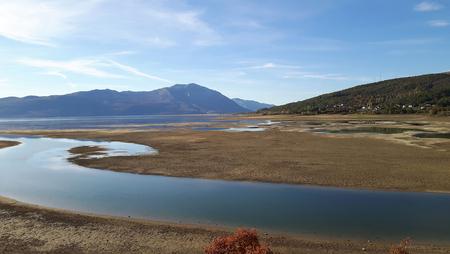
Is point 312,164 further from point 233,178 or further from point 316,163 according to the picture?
point 233,178

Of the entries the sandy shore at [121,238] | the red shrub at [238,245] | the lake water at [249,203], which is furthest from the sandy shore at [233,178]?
the red shrub at [238,245]

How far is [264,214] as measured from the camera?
2050 centimetres

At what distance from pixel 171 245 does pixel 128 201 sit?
8486mm

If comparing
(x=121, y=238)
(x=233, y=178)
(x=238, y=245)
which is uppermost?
(x=238, y=245)

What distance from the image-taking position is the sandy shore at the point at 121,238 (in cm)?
1573

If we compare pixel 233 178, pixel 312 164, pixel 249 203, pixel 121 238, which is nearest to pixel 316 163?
pixel 312 164

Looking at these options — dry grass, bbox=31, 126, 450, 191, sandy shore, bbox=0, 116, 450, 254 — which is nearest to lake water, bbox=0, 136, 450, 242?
sandy shore, bbox=0, 116, 450, 254

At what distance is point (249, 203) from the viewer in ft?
74.7

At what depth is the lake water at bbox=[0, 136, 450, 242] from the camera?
18.3m

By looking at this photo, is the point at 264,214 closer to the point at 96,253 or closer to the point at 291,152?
the point at 96,253

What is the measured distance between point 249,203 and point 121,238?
26.2 ft

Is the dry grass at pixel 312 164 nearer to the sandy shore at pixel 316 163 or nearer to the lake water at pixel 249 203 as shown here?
the sandy shore at pixel 316 163

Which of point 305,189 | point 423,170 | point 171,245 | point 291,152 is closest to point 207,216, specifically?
point 171,245

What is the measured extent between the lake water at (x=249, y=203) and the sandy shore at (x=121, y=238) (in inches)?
51.2
